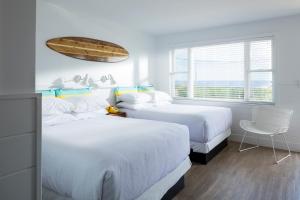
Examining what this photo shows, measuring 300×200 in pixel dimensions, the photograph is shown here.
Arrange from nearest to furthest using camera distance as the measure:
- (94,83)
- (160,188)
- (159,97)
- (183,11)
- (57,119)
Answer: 1. (160,188)
2. (57,119)
3. (183,11)
4. (94,83)
5. (159,97)

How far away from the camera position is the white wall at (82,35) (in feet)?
10.0

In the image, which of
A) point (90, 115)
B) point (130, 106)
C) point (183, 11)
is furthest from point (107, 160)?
point (183, 11)

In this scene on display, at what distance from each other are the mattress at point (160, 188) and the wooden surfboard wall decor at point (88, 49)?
2.27 meters

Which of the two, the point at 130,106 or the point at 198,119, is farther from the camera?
the point at 130,106

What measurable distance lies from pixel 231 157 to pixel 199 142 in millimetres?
715

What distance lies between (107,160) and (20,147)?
0.65 metres

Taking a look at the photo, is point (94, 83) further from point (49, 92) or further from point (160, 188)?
point (160, 188)

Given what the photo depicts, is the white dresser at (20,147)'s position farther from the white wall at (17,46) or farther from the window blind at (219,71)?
the window blind at (219,71)

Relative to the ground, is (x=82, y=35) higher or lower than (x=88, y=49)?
higher

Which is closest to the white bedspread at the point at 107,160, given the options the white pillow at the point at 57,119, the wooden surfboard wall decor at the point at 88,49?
the white pillow at the point at 57,119

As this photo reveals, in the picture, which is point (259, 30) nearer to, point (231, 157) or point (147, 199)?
point (231, 157)

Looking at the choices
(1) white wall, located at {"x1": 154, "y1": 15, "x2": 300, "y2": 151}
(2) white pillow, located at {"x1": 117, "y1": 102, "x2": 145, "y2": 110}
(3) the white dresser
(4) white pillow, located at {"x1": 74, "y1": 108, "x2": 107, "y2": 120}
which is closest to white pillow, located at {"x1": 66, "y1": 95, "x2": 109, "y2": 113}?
(4) white pillow, located at {"x1": 74, "y1": 108, "x2": 107, "y2": 120}

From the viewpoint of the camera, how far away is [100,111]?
3367 millimetres

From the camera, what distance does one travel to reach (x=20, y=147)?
2.85ft
